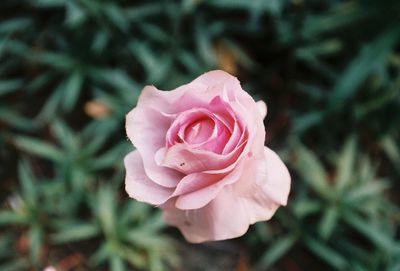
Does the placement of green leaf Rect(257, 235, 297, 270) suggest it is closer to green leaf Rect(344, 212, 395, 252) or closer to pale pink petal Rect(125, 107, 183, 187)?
green leaf Rect(344, 212, 395, 252)

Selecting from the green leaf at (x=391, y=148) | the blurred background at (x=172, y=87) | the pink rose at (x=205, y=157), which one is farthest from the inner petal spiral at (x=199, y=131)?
the green leaf at (x=391, y=148)

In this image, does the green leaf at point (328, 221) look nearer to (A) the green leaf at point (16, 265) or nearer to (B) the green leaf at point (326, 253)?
(B) the green leaf at point (326, 253)

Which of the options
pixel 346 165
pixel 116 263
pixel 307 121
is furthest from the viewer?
pixel 307 121

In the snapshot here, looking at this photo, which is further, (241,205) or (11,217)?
(11,217)

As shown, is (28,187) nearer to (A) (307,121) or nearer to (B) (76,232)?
(B) (76,232)

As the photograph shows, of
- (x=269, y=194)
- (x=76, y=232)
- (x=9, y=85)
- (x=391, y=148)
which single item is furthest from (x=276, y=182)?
(x=9, y=85)

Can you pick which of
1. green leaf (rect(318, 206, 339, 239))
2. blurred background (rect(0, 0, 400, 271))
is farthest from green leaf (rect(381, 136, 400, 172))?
green leaf (rect(318, 206, 339, 239))

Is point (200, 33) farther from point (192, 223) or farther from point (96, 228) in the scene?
point (192, 223)
